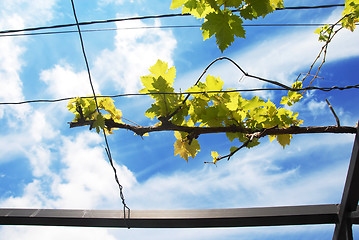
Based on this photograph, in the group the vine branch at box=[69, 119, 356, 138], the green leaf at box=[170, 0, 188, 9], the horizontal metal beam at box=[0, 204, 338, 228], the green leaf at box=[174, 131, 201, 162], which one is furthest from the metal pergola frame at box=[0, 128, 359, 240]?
the green leaf at box=[170, 0, 188, 9]

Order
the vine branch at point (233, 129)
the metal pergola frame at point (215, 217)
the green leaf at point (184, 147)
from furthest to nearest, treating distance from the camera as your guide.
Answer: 1. the metal pergola frame at point (215, 217)
2. the green leaf at point (184, 147)
3. the vine branch at point (233, 129)

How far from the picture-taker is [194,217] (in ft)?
4.60

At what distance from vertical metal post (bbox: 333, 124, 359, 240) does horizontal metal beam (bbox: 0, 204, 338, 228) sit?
0.04m

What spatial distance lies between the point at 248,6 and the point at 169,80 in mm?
380

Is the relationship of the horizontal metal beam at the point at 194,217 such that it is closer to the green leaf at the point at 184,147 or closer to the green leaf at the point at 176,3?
the green leaf at the point at 184,147

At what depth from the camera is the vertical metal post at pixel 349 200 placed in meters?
1.27

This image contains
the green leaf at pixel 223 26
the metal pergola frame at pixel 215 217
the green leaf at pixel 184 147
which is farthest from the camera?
the metal pergola frame at pixel 215 217

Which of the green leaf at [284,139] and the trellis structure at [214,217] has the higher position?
the green leaf at [284,139]

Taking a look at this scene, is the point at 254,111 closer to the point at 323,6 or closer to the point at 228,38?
the point at 228,38

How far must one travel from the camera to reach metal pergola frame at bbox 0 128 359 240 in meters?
→ 1.40

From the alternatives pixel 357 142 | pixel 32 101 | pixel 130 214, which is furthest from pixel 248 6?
pixel 130 214

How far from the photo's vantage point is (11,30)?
3.79ft

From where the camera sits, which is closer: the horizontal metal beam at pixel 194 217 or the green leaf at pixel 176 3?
the green leaf at pixel 176 3

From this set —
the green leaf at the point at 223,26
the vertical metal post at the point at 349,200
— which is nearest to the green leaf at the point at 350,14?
the vertical metal post at the point at 349,200
